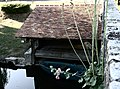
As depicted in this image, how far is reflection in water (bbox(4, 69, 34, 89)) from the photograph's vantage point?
896 cm

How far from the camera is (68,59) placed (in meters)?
9.53

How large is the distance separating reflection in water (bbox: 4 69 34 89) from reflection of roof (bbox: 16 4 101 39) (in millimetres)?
1452

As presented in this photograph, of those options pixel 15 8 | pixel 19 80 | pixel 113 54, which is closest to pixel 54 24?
pixel 19 80

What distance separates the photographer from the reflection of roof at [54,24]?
903 cm

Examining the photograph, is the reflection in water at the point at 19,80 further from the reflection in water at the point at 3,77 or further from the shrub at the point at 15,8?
the shrub at the point at 15,8

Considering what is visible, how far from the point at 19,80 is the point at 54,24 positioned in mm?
2206

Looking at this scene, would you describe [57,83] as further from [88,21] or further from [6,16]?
[6,16]

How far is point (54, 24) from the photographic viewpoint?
382 inches

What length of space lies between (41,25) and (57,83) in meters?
2.11

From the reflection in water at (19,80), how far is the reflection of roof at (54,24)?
4.76ft

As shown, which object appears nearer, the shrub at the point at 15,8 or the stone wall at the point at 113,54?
the stone wall at the point at 113,54

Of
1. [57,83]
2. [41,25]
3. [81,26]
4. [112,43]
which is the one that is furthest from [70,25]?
[112,43]

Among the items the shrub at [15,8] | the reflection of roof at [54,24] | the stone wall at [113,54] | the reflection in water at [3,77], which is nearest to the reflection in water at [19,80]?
the reflection in water at [3,77]

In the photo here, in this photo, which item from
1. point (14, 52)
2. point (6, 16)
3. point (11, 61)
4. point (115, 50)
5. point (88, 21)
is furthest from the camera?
point (6, 16)
